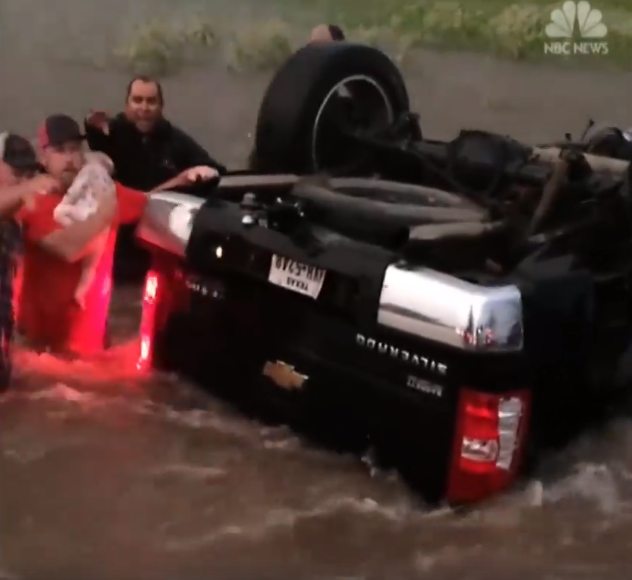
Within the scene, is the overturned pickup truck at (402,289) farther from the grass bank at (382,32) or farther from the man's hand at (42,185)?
the grass bank at (382,32)

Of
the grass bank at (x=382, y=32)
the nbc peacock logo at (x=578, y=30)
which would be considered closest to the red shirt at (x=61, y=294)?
the grass bank at (x=382, y=32)

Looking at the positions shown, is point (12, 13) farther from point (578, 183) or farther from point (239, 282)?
point (578, 183)

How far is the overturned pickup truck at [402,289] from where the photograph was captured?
2119mm

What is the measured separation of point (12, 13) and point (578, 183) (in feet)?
6.21

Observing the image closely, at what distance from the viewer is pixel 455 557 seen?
2152 millimetres

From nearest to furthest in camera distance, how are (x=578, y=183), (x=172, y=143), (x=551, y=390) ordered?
(x=551, y=390), (x=578, y=183), (x=172, y=143)

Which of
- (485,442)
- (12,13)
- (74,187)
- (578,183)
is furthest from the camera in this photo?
(12,13)

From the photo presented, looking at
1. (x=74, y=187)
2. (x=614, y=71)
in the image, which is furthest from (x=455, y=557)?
(x=614, y=71)

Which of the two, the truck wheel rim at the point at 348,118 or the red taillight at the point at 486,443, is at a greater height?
the truck wheel rim at the point at 348,118

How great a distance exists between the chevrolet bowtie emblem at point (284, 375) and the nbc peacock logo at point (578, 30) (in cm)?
173

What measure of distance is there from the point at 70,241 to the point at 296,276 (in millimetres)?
915

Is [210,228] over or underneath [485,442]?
over

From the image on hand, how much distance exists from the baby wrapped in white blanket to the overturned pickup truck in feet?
0.75

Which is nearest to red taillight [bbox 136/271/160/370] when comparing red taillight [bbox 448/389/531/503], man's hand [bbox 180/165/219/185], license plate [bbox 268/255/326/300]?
man's hand [bbox 180/165/219/185]
